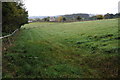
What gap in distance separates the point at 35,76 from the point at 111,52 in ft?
Answer: 21.5

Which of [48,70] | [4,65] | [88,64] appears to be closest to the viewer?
[48,70]

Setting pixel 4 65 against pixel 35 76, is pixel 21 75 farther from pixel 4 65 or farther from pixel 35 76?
pixel 4 65

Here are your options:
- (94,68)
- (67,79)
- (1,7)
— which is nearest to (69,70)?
(67,79)

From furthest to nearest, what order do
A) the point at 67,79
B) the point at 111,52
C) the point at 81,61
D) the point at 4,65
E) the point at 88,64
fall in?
the point at 111,52 → the point at 81,61 → the point at 88,64 → the point at 4,65 → the point at 67,79

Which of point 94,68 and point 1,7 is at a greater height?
point 1,7

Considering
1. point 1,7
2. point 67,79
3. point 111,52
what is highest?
point 1,7

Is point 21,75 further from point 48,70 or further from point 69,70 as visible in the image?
point 69,70

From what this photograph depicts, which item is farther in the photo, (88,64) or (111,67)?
(88,64)

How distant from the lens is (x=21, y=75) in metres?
6.40

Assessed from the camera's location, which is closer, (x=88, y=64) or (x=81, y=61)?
(x=88, y=64)

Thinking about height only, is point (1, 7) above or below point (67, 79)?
above

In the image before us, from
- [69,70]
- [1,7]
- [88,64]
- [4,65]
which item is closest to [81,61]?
[88,64]

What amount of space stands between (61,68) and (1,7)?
33.3 feet

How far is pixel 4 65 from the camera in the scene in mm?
7578
